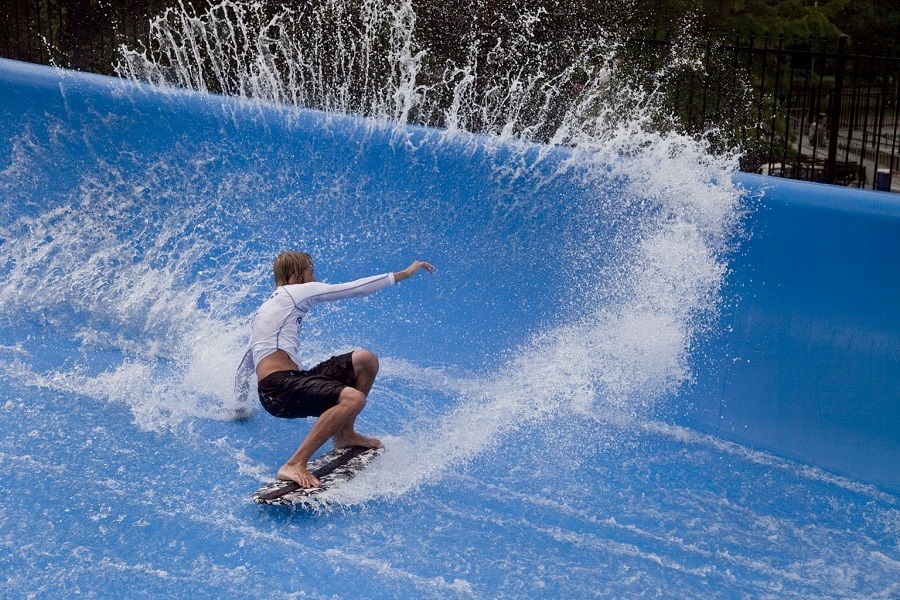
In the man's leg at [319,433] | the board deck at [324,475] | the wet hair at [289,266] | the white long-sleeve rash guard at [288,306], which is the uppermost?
the wet hair at [289,266]

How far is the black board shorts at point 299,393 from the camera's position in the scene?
16.1 feet

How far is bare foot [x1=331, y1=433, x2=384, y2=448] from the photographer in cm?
521

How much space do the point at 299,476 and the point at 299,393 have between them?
420 mm

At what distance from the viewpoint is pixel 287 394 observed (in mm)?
4938

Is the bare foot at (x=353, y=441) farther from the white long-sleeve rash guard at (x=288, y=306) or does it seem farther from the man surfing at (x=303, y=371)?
the white long-sleeve rash guard at (x=288, y=306)

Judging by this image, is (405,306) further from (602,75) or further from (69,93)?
(69,93)

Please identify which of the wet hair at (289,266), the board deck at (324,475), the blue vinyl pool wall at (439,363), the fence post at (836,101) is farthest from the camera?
the fence post at (836,101)

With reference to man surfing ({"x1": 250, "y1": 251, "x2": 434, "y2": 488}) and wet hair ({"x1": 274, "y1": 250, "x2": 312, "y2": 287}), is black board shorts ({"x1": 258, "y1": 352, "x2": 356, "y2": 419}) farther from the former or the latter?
wet hair ({"x1": 274, "y1": 250, "x2": 312, "y2": 287})

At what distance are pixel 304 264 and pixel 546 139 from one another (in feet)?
9.55

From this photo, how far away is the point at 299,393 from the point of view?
4910 millimetres

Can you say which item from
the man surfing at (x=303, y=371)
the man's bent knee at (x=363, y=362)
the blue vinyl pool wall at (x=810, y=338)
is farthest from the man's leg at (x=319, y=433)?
the blue vinyl pool wall at (x=810, y=338)

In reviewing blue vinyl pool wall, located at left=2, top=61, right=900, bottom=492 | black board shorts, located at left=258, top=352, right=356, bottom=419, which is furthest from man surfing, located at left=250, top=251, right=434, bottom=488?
blue vinyl pool wall, located at left=2, top=61, right=900, bottom=492

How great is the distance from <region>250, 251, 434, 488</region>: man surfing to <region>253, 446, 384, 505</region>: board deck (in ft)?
0.13

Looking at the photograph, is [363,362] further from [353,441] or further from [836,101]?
[836,101]
